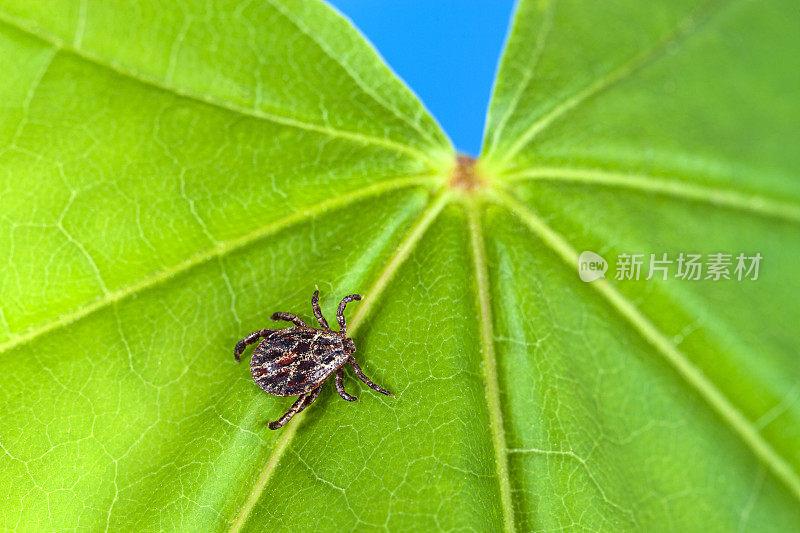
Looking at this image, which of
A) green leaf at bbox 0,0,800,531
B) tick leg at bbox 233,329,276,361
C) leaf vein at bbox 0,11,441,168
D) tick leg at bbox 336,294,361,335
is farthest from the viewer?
tick leg at bbox 233,329,276,361

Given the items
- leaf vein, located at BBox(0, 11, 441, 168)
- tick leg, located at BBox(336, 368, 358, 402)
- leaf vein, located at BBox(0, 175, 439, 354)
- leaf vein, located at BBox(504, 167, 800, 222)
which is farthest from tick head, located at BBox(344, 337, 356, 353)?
leaf vein, located at BBox(504, 167, 800, 222)

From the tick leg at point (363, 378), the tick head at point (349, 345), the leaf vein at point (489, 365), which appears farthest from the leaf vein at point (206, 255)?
the tick leg at point (363, 378)

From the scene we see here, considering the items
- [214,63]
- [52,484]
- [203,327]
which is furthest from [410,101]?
[52,484]

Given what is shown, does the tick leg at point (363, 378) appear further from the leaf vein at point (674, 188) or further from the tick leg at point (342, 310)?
the leaf vein at point (674, 188)

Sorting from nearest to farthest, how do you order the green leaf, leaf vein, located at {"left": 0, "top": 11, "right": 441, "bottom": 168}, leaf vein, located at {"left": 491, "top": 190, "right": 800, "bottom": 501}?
leaf vein, located at {"left": 491, "top": 190, "right": 800, "bottom": 501} → the green leaf → leaf vein, located at {"left": 0, "top": 11, "right": 441, "bottom": 168}

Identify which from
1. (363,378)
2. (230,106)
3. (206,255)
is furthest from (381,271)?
(230,106)

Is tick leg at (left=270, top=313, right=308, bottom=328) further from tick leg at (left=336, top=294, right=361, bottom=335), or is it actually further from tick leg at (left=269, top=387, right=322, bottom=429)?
tick leg at (left=269, top=387, right=322, bottom=429)

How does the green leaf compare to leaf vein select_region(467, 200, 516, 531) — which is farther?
leaf vein select_region(467, 200, 516, 531)
